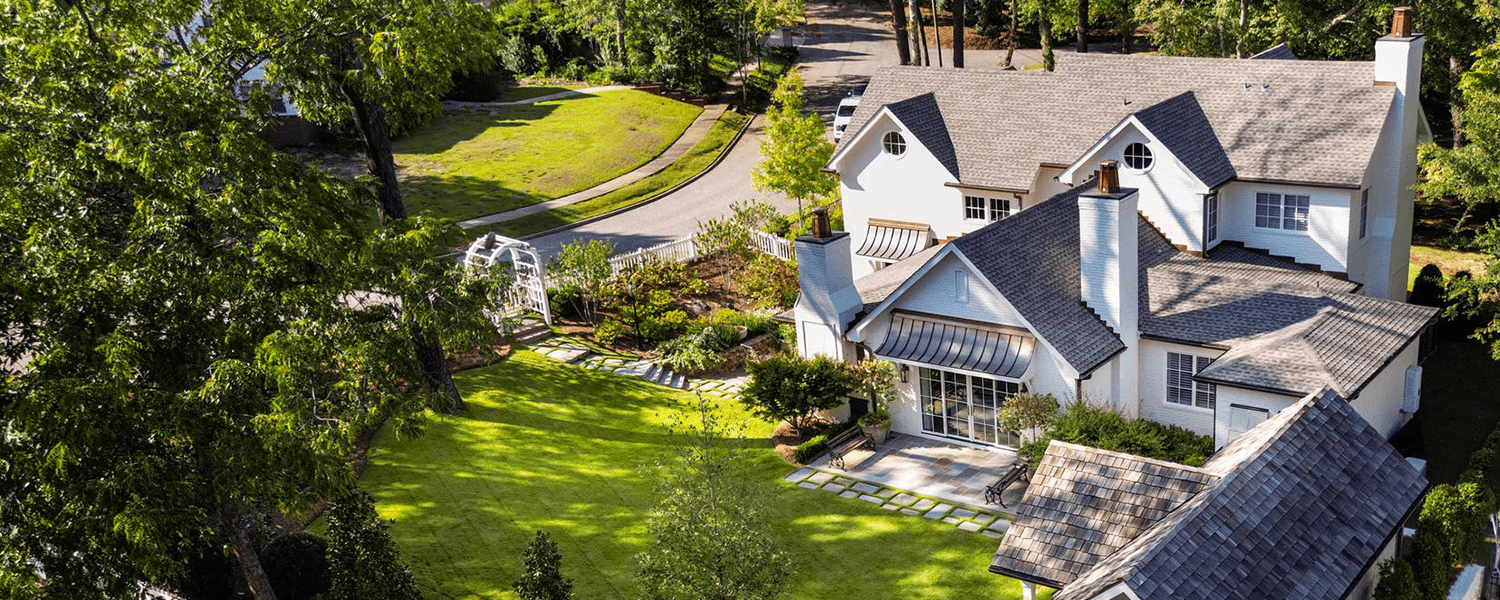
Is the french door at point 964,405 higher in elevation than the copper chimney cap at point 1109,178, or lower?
lower

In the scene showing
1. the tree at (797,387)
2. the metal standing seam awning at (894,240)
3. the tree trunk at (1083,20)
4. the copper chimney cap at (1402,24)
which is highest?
the copper chimney cap at (1402,24)

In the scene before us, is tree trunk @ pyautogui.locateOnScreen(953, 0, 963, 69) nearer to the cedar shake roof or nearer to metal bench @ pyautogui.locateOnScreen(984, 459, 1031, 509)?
the cedar shake roof

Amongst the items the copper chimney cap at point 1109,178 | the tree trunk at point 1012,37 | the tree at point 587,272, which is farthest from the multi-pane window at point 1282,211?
the tree trunk at point 1012,37

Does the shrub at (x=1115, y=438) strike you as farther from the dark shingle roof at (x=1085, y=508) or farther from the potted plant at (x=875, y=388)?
the dark shingle roof at (x=1085, y=508)

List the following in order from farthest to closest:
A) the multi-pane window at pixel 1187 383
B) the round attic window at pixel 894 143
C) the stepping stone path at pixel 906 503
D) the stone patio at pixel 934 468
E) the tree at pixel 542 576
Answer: the round attic window at pixel 894 143, the multi-pane window at pixel 1187 383, the stone patio at pixel 934 468, the stepping stone path at pixel 906 503, the tree at pixel 542 576

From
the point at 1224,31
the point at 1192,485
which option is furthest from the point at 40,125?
the point at 1224,31

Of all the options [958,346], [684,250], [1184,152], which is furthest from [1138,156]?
[684,250]

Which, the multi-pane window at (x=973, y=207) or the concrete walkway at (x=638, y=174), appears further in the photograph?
the concrete walkway at (x=638, y=174)
